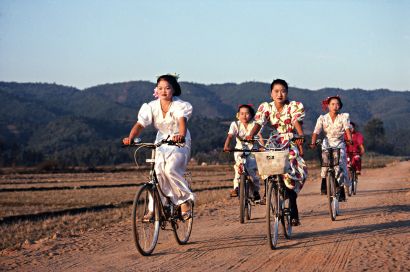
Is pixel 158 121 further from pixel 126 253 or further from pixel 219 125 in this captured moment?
pixel 219 125

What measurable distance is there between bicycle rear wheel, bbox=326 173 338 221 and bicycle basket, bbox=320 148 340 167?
0.49 m

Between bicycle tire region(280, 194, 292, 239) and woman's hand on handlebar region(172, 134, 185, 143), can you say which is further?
bicycle tire region(280, 194, 292, 239)

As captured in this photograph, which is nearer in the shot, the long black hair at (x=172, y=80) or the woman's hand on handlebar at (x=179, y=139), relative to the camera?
the woman's hand on handlebar at (x=179, y=139)

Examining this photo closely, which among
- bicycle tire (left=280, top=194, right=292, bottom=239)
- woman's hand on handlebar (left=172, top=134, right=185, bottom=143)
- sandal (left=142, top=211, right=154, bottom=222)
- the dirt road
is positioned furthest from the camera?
bicycle tire (left=280, top=194, right=292, bottom=239)

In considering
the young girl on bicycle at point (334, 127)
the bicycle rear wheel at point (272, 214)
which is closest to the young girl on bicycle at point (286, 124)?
the bicycle rear wheel at point (272, 214)

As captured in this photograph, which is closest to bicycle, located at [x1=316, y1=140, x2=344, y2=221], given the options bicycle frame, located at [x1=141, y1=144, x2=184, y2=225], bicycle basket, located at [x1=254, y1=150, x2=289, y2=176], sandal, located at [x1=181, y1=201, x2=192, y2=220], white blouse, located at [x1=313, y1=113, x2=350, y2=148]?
white blouse, located at [x1=313, y1=113, x2=350, y2=148]

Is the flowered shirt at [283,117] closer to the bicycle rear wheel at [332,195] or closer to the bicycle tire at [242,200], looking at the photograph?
the bicycle tire at [242,200]

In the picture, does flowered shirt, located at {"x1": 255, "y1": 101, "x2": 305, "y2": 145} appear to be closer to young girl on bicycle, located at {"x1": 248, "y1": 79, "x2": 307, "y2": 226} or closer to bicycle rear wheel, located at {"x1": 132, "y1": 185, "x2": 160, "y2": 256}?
young girl on bicycle, located at {"x1": 248, "y1": 79, "x2": 307, "y2": 226}

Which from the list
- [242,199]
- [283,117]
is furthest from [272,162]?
[242,199]

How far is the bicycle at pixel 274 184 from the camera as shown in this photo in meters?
8.58

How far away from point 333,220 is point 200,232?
9.00ft

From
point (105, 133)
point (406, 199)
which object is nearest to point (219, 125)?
point (105, 133)

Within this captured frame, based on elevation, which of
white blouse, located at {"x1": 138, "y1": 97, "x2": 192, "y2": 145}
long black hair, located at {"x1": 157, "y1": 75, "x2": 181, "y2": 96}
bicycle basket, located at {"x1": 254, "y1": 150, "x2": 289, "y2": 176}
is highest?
long black hair, located at {"x1": 157, "y1": 75, "x2": 181, "y2": 96}

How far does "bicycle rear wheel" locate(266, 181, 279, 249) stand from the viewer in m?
8.49
